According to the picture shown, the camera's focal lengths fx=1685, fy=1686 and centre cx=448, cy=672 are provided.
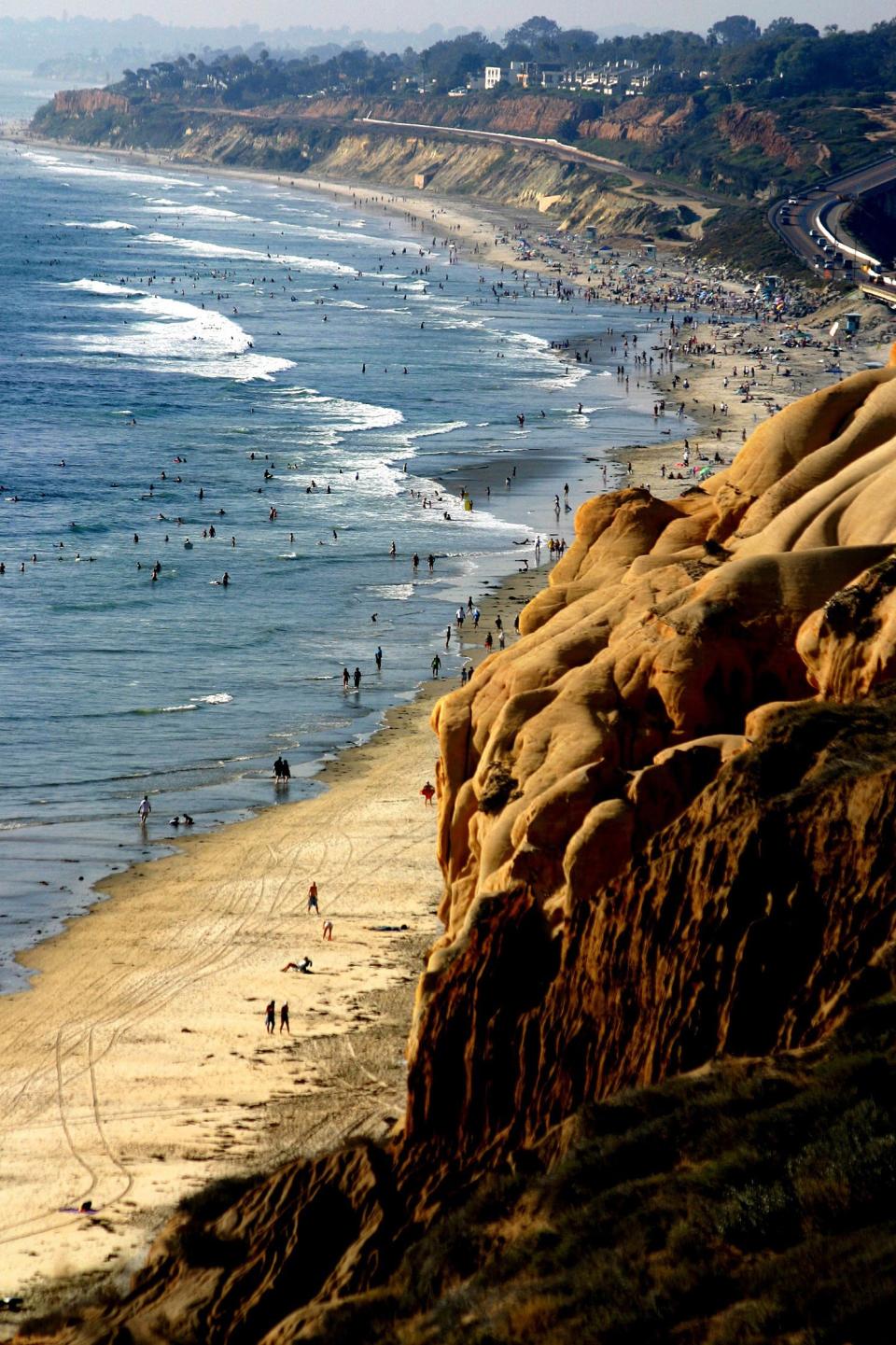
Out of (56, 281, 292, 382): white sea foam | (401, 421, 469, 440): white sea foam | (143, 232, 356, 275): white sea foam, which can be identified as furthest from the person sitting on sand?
(143, 232, 356, 275): white sea foam

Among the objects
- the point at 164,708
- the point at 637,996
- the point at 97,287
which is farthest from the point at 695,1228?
the point at 97,287

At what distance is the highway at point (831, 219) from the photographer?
137m

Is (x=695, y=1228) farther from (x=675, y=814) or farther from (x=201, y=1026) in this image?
(x=201, y=1026)

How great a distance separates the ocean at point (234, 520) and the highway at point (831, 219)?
67.5 ft

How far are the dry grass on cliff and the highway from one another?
4251 inches

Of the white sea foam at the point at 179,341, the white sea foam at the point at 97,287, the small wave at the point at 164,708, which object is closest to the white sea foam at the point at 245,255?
the white sea foam at the point at 97,287

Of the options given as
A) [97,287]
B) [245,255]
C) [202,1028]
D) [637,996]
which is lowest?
[202,1028]

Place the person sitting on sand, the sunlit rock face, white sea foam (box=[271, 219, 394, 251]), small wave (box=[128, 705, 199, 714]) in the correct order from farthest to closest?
1. white sea foam (box=[271, 219, 394, 251])
2. small wave (box=[128, 705, 199, 714])
3. the person sitting on sand
4. the sunlit rock face

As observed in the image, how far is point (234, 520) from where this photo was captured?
2709 inches

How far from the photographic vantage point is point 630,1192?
1410 cm

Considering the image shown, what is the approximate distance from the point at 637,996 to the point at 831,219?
493ft

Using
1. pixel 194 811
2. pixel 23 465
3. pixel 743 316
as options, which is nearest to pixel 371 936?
pixel 194 811

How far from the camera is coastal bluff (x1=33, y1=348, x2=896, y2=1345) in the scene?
45.0ft

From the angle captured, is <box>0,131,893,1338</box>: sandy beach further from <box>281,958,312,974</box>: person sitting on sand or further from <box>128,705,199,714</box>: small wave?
<box>128,705,199,714</box>: small wave
